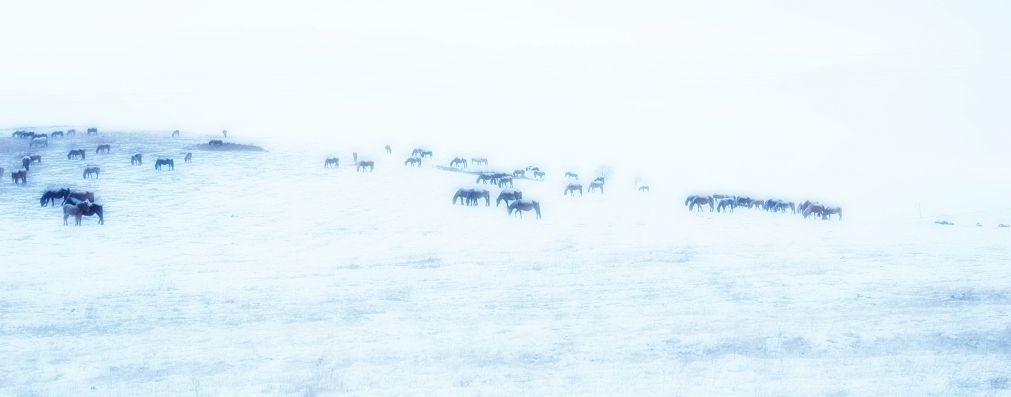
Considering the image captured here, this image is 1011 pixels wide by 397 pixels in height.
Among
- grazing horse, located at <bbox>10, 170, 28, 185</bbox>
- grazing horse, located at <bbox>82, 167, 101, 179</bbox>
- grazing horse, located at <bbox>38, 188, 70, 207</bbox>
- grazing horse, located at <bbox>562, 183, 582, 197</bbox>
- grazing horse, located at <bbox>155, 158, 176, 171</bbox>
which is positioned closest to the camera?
grazing horse, located at <bbox>38, 188, 70, 207</bbox>

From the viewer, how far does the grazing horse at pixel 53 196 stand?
29.8 metres

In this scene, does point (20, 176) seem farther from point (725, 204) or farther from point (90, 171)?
point (725, 204)

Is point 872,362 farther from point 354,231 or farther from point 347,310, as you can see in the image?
point 354,231

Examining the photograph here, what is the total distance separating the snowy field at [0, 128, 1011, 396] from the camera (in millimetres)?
9977

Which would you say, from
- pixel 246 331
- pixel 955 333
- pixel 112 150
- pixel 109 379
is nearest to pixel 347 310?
pixel 246 331

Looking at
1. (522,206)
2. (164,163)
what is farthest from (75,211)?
(164,163)

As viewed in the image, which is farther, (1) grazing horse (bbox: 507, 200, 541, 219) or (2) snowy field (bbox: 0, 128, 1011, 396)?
(1) grazing horse (bbox: 507, 200, 541, 219)

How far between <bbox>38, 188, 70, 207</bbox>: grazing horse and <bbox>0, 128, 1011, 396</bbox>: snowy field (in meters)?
2.86

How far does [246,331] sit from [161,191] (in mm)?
25395

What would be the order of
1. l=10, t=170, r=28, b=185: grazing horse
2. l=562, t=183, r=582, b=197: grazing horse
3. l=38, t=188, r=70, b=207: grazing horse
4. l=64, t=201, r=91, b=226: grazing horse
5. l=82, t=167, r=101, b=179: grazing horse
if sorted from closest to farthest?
l=64, t=201, r=91, b=226: grazing horse, l=38, t=188, r=70, b=207: grazing horse, l=10, t=170, r=28, b=185: grazing horse, l=82, t=167, r=101, b=179: grazing horse, l=562, t=183, r=582, b=197: grazing horse

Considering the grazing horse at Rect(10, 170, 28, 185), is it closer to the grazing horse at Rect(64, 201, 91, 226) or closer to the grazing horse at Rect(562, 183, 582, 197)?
the grazing horse at Rect(64, 201, 91, 226)

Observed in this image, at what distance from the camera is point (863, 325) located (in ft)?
39.7

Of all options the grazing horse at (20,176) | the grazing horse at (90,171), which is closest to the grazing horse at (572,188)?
the grazing horse at (90,171)

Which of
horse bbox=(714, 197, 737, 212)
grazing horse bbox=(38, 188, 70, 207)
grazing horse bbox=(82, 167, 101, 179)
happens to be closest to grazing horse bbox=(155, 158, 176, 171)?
grazing horse bbox=(82, 167, 101, 179)
